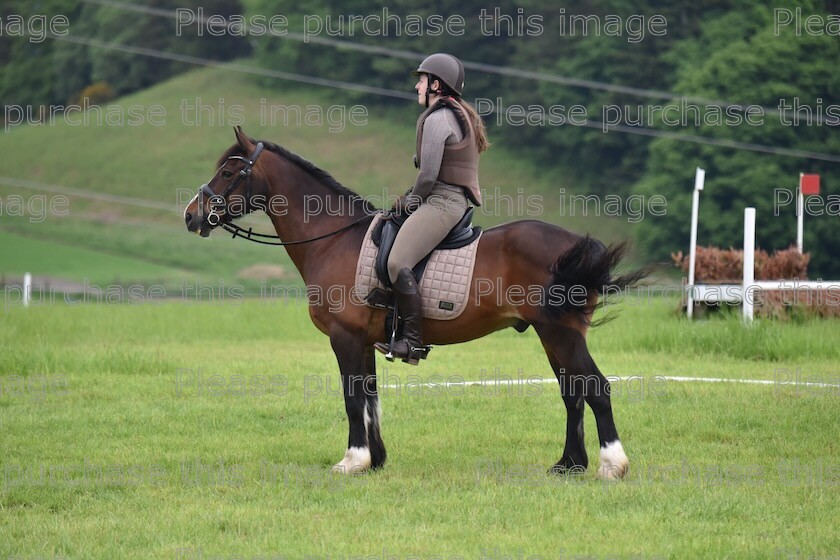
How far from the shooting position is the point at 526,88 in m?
56.7

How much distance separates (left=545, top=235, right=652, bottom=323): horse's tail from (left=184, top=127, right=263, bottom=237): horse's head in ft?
8.12

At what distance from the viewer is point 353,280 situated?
8094 mm

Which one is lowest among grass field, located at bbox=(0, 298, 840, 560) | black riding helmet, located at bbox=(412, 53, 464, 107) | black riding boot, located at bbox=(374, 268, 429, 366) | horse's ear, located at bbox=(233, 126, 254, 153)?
grass field, located at bbox=(0, 298, 840, 560)

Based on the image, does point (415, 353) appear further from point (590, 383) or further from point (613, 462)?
point (613, 462)

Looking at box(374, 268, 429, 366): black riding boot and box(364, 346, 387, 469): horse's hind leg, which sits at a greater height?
box(374, 268, 429, 366): black riding boot

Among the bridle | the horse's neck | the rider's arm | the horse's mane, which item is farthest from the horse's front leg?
the rider's arm

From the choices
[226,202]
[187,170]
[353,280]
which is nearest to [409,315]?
[353,280]

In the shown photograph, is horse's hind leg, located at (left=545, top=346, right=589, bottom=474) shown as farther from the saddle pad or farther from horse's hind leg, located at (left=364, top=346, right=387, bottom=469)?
horse's hind leg, located at (left=364, top=346, right=387, bottom=469)

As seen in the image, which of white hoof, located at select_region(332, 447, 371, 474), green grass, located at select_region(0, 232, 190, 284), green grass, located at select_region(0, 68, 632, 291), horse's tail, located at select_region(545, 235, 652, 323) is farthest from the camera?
green grass, located at select_region(0, 68, 632, 291)

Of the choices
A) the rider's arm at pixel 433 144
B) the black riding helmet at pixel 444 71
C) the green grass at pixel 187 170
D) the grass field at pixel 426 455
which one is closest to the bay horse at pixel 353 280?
the grass field at pixel 426 455

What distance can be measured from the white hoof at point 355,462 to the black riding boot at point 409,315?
80cm

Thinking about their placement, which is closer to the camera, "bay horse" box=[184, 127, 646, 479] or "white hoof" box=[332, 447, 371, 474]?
"bay horse" box=[184, 127, 646, 479]

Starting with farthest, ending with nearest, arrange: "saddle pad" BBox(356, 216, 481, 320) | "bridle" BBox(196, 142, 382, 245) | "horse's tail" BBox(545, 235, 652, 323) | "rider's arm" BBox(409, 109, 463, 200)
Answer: "bridle" BBox(196, 142, 382, 245)
"saddle pad" BBox(356, 216, 481, 320)
"rider's arm" BBox(409, 109, 463, 200)
"horse's tail" BBox(545, 235, 652, 323)

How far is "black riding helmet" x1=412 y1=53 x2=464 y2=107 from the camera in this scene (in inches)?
309
